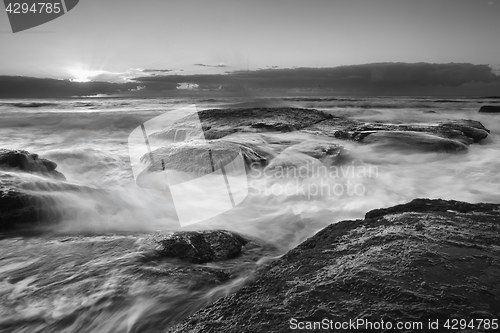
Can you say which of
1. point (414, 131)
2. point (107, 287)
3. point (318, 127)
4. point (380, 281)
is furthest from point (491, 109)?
point (107, 287)

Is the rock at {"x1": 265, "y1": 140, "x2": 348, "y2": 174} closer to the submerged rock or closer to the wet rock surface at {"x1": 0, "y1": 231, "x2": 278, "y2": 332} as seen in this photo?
the submerged rock

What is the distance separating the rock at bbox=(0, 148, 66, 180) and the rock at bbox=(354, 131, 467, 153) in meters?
7.39

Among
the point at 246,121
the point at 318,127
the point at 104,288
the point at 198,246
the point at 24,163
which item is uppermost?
the point at 246,121

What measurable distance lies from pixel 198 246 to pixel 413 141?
22.7 feet

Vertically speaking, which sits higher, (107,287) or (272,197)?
(107,287)

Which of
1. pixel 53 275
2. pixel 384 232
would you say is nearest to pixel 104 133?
Result: pixel 53 275

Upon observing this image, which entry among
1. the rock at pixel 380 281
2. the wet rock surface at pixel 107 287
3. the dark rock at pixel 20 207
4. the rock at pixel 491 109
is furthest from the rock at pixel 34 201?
the rock at pixel 491 109

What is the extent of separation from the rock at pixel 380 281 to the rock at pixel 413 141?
18.1 ft

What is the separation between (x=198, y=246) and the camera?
2.67 metres

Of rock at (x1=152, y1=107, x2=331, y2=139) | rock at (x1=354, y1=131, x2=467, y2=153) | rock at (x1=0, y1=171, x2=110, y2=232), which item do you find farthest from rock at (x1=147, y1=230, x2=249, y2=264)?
rock at (x1=354, y1=131, x2=467, y2=153)

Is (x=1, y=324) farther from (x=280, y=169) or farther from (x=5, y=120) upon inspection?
(x=5, y=120)

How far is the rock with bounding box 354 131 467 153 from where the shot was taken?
7.23 m

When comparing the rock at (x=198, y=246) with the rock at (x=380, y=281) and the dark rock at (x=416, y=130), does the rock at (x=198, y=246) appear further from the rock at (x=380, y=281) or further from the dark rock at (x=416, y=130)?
the dark rock at (x=416, y=130)

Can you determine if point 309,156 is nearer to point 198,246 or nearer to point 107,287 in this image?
point 198,246
